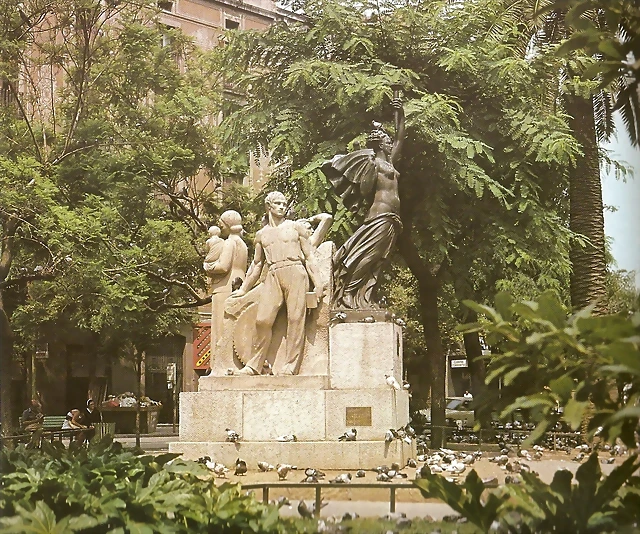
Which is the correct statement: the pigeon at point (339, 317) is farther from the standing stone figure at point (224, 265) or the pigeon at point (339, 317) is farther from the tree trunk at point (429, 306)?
the tree trunk at point (429, 306)

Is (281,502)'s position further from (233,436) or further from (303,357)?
(303,357)

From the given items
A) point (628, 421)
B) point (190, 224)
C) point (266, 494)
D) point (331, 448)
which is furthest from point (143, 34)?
point (628, 421)

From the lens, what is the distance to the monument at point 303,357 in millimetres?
10617

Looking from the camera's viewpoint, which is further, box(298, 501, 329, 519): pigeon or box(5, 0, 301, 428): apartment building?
box(5, 0, 301, 428): apartment building

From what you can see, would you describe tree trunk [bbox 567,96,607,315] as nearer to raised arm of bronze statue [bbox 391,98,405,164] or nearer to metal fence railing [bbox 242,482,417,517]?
raised arm of bronze statue [bbox 391,98,405,164]

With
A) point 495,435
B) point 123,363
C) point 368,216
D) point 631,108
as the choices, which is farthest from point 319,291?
point 123,363

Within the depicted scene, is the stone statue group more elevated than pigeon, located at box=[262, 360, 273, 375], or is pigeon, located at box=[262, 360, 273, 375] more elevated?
the stone statue group

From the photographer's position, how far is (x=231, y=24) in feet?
59.7

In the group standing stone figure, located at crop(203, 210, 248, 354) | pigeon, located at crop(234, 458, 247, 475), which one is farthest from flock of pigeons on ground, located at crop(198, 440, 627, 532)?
standing stone figure, located at crop(203, 210, 248, 354)

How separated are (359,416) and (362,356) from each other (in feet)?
2.17

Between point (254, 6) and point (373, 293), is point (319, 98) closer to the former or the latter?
point (254, 6)

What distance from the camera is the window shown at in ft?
59.2

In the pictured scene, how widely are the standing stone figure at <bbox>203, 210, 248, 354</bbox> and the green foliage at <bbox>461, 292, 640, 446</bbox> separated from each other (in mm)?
7788

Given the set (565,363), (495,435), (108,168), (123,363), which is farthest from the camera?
(123,363)
